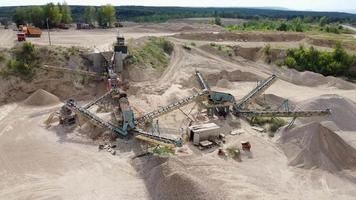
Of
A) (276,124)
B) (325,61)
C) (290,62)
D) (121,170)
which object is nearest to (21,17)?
(290,62)

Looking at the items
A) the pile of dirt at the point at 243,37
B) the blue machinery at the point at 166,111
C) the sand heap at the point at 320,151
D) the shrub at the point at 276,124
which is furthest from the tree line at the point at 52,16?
the sand heap at the point at 320,151

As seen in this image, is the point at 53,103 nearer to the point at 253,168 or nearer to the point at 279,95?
the point at 253,168

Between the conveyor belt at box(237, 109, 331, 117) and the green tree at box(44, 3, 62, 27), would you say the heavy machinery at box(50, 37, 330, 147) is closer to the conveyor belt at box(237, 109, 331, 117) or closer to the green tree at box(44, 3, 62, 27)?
the conveyor belt at box(237, 109, 331, 117)

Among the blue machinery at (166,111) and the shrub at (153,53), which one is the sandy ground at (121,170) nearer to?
the blue machinery at (166,111)

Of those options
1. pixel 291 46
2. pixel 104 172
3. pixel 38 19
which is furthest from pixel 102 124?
pixel 38 19

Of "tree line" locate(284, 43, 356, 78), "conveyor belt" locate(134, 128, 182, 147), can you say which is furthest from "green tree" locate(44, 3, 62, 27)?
"conveyor belt" locate(134, 128, 182, 147)

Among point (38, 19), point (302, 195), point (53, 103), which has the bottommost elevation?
point (302, 195)
